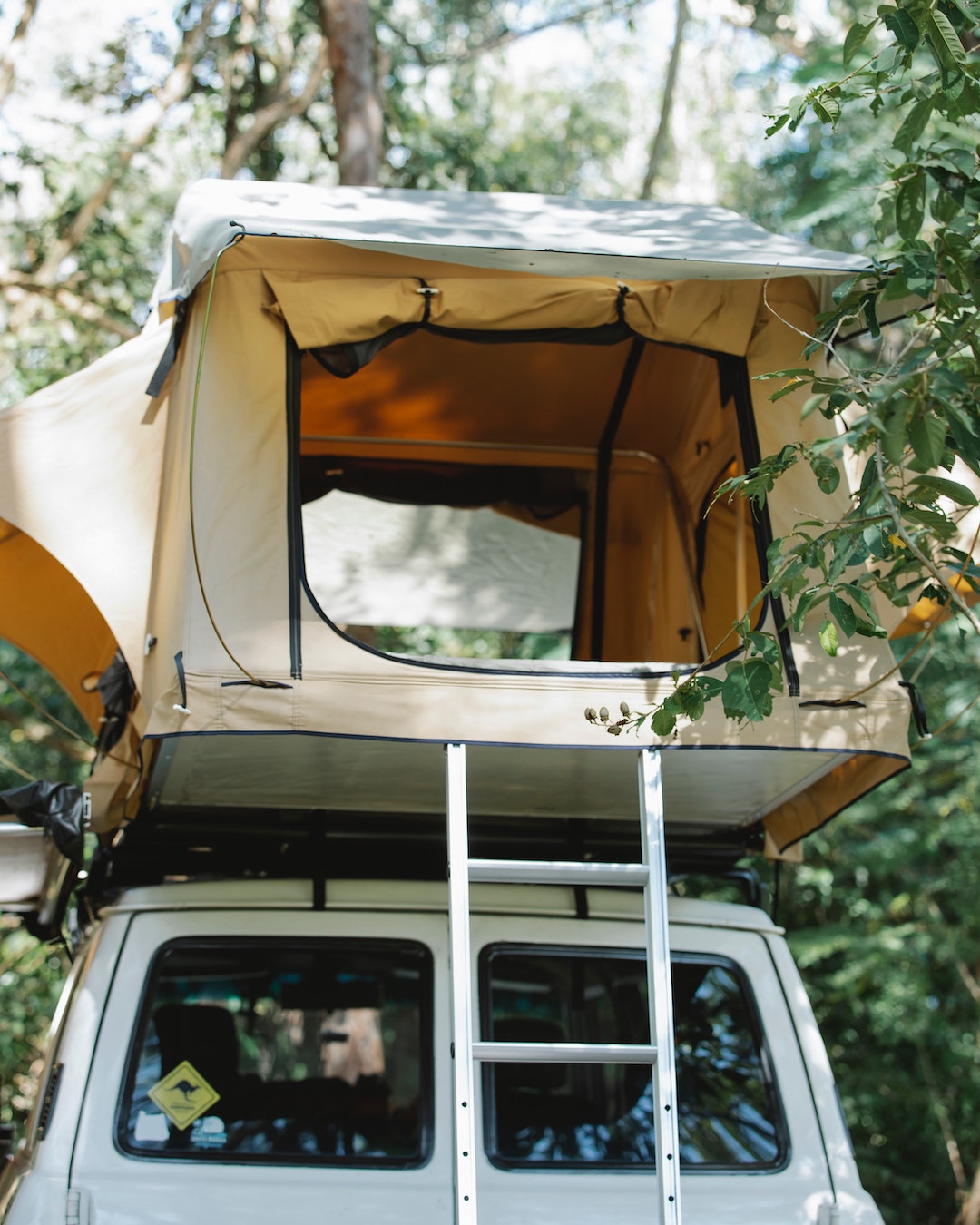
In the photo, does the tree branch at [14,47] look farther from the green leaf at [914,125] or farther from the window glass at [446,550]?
the green leaf at [914,125]

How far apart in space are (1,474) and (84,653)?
1.31 m

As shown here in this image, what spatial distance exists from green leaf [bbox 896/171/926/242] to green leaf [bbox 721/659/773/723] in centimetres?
91

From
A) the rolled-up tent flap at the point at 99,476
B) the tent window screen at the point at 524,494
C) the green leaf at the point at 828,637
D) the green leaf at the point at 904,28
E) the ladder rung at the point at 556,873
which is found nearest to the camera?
the green leaf at the point at 904,28

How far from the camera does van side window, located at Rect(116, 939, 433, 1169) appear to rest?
118 inches

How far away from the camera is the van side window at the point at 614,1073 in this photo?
3.12 metres

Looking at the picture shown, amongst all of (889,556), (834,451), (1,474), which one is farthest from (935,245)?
(1,474)

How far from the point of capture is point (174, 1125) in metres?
2.99

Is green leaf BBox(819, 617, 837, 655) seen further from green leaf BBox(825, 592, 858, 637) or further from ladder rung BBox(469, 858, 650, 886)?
ladder rung BBox(469, 858, 650, 886)

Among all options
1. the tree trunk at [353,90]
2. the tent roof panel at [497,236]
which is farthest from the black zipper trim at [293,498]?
the tree trunk at [353,90]

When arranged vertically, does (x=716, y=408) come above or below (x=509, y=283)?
above

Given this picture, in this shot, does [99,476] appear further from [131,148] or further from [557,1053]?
[131,148]

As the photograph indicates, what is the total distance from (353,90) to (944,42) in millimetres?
6556

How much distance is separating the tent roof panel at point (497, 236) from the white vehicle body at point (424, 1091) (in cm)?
168

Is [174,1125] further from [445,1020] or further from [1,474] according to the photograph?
[1,474]
